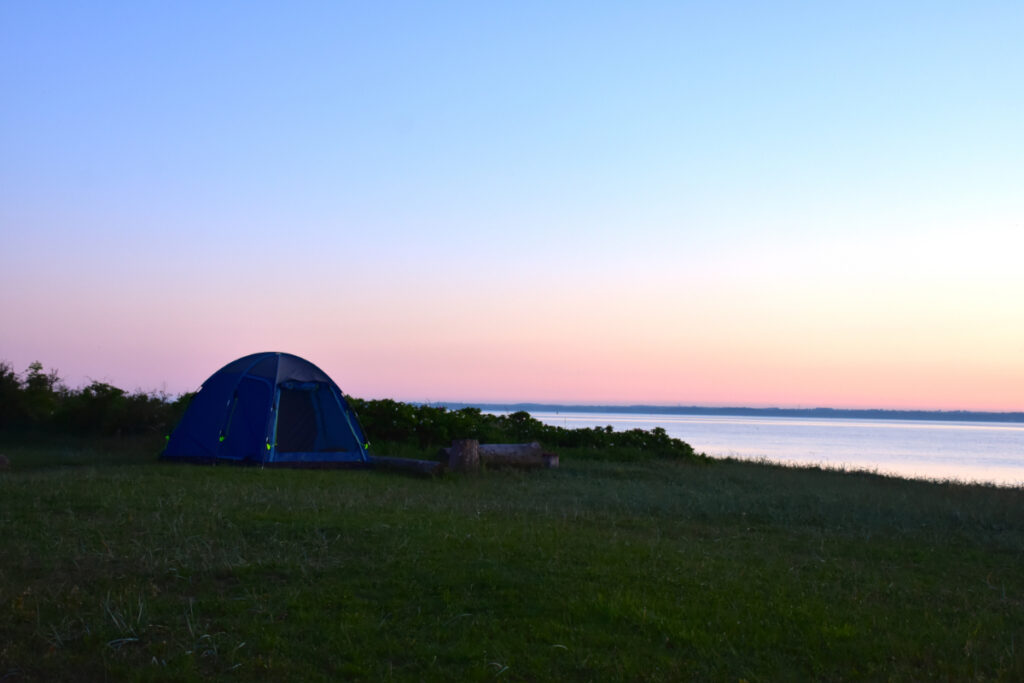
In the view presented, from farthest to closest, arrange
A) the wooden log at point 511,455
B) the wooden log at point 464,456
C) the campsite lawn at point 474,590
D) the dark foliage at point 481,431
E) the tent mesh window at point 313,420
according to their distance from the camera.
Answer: the dark foliage at point 481,431 < the tent mesh window at point 313,420 < the wooden log at point 511,455 < the wooden log at point 464,456 < the campsite lawn at point 474,590

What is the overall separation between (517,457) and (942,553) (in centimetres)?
924

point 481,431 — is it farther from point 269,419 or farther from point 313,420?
point 269,419

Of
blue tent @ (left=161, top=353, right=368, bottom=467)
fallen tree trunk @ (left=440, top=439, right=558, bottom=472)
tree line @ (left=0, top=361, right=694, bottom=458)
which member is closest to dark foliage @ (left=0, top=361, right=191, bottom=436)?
tree line @ (left=0, top=361, right=694, bottom=458)

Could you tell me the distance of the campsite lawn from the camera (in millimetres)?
5602

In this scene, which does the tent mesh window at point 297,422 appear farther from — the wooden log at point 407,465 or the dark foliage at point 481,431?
the dark foliage at point 481,431

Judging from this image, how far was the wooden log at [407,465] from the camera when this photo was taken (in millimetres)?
16031

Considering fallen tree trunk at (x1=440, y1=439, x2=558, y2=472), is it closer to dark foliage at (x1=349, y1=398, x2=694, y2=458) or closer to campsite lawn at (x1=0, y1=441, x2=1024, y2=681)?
dark foliage at (x1=349, y1=398, x2=694, y2=458)

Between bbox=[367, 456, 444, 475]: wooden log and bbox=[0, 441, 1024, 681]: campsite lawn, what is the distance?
3829 mm

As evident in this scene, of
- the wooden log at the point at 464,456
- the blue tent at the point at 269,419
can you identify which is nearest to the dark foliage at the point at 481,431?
the blue tent at the point at 269,419

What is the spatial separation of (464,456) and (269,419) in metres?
4.17

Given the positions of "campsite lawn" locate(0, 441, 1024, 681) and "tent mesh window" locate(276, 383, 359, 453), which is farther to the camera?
"tent mesh window" locate(276, 383, 359, 453)

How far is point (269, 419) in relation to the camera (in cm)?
1669

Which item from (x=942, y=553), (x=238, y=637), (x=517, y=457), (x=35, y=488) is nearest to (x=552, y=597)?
(x=238, y=637)

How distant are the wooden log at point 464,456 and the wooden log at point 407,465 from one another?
0.94ft
